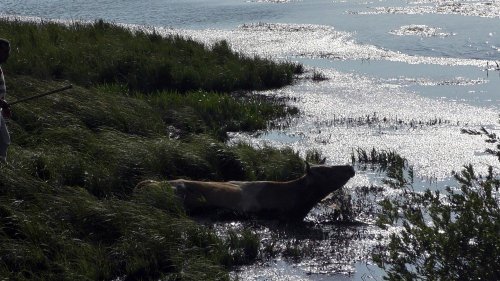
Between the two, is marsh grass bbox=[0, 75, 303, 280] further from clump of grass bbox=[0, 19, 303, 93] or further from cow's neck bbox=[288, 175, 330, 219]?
clump of grass bbox=[0, 19, 303, 93]

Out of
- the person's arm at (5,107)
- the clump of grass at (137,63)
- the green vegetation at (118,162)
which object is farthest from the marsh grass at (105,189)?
the clump of grass at (137,63)

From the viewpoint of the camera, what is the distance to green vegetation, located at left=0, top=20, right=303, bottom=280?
7461 mm

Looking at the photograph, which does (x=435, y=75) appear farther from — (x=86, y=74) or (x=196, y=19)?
(x=196, y=19)

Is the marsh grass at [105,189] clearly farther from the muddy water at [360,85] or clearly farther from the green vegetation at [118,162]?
the muddy water at [360,85]

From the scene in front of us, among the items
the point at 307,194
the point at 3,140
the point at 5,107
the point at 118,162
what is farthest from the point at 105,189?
the point at 307,194

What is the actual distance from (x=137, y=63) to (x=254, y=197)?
29.1ft

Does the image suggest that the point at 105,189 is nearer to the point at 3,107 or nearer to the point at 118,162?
the point at 118,162

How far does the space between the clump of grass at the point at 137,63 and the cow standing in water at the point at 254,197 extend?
7.42 m

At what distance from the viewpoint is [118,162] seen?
9961mm

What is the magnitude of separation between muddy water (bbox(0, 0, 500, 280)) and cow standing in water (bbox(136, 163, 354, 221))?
21cm

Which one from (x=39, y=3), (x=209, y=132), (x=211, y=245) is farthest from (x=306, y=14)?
(x=211, y=245)

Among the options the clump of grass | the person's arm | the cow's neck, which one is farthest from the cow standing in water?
the clump of grass

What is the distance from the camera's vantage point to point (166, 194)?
8.77 meters

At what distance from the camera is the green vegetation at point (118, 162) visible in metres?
7.46
